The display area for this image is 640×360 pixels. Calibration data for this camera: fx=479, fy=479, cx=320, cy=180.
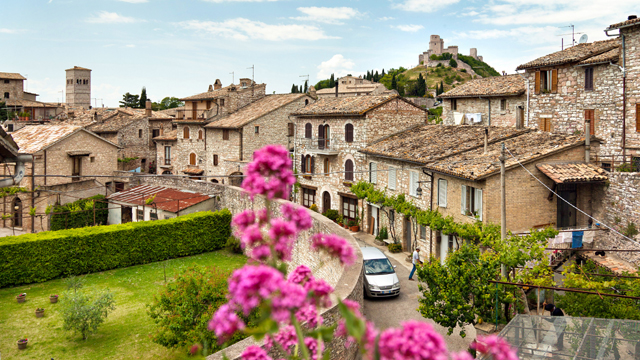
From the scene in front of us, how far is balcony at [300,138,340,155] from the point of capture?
33097mm

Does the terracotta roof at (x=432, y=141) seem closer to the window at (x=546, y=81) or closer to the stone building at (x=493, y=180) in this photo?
the stone building at (x=493, y=180)

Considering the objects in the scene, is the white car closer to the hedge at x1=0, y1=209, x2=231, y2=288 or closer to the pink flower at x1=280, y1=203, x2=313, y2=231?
the hedge at x1=0, y1=209, x2=231, y2=288

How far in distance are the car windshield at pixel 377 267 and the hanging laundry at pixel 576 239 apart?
23.1 feet

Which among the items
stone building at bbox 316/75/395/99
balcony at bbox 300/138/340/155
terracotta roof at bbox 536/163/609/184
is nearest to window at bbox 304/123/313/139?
balcony at bbox 300/138/340/155

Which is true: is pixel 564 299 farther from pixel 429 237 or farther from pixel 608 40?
pixel 608 40

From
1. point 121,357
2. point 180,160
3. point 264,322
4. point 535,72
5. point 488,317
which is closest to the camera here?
point 264,322

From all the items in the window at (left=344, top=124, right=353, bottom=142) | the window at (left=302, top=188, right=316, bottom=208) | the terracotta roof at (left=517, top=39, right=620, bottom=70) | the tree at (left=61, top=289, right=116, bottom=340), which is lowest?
the tree at (left=61, top=289, right=116, bottom=340)

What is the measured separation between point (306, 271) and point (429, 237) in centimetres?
2038

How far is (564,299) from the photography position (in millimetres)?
12711

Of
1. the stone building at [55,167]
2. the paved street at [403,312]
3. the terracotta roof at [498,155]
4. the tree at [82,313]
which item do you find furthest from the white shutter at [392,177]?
the stone building at [55,167]

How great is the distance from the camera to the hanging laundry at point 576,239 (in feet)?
60.8

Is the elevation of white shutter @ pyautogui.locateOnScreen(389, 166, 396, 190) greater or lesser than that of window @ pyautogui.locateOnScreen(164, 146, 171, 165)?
lesser

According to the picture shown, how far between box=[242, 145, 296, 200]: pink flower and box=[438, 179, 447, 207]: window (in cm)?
1958

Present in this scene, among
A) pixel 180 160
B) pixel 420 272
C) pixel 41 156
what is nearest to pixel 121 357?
pixel 420 272
